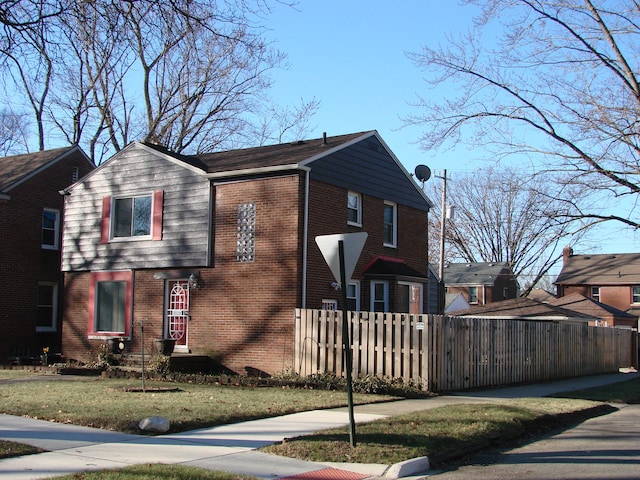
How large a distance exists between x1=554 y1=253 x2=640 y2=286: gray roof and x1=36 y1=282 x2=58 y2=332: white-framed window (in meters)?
45.8

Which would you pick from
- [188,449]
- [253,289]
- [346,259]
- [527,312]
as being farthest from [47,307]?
[527,312]

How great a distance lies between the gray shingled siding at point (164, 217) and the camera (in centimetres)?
2081

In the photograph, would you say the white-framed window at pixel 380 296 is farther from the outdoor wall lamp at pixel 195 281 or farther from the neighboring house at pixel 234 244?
the outdoor wall lamp at pixel 195 281

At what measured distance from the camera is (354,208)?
21766 mm

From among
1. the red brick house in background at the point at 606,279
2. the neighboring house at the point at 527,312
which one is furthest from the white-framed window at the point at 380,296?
the red brick house in background at the point at 606,279

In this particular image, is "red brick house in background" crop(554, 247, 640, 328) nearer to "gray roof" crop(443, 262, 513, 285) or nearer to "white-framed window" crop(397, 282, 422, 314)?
"gray roof" crop(443, 262, 513, 285)

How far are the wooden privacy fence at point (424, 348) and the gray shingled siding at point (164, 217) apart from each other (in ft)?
14.7

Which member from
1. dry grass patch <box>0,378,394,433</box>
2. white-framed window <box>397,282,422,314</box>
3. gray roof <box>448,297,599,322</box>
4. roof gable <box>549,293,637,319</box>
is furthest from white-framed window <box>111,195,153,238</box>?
roof gable <box>549,293,637,319</box>

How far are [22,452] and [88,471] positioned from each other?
1.45 metres

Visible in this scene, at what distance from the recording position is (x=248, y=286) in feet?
64.7

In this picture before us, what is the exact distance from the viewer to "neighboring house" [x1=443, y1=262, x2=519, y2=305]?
6212 cm

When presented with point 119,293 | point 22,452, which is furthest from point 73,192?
point 22,452

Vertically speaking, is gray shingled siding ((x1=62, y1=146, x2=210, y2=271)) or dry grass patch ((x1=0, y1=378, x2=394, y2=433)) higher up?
gray shingled siding ((x1=62, y1=146, x2=210, y2=271))

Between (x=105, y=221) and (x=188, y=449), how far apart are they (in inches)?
589
